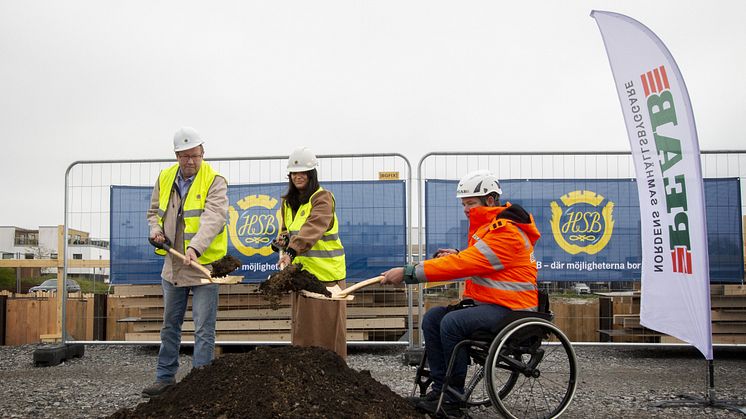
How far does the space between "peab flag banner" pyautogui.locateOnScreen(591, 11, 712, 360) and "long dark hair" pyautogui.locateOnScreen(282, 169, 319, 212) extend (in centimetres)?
312

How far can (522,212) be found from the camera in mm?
4531

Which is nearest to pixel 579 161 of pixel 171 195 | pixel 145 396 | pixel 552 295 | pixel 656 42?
pixel 552 295

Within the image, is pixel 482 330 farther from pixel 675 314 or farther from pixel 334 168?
pixel 334 168

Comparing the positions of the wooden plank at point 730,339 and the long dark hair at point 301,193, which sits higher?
the long dark hair at point 301,193

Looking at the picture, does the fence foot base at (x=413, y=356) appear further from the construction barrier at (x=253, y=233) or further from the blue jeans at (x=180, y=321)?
the blue jeans at (x=180, y=321)

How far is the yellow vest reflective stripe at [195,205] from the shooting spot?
546cm

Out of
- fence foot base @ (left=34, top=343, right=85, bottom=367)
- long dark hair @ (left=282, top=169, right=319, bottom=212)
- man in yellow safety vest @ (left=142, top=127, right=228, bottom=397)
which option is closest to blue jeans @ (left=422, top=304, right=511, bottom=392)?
long dark hair @ (left=282, top=169, right=319, bottom=212)

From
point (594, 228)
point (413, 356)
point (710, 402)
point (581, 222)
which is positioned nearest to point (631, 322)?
point (594, 228)

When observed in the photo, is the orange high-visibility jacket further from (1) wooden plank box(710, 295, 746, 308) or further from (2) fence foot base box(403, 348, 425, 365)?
(1) wooden plank box(710, 295, 746, 308)

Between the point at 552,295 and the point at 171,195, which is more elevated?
the point at 171,195

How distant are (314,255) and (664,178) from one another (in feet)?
10.9

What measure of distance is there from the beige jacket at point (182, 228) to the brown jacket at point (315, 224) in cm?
98

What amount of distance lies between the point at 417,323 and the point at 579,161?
3.03 metres

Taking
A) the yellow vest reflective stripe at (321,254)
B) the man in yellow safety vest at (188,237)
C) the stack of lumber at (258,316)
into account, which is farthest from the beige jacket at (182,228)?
the stack of lumber at (258,316)
